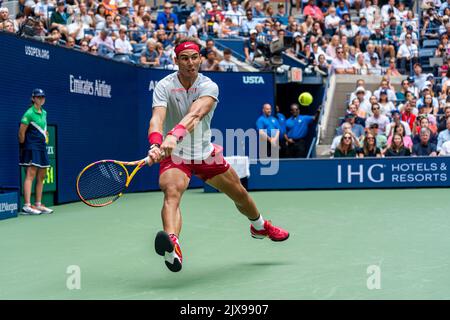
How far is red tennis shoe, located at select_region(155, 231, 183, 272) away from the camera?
16.7 ft

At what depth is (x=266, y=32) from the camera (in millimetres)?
20203

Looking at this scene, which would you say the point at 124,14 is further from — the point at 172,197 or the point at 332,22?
the point at 172,197

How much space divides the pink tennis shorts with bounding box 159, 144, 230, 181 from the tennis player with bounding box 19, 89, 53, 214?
18.8 feet

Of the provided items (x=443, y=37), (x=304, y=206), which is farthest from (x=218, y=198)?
(x=443, y=37)

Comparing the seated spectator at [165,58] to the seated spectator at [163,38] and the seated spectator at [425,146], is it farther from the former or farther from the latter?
the seated spectator at [425,146]

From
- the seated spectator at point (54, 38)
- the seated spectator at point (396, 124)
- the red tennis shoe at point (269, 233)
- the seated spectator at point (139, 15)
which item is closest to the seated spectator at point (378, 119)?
the seated spectator at point (396, 124)

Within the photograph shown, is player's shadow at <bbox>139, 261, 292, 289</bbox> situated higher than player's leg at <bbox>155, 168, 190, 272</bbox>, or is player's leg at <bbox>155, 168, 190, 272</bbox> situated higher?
player's leg at <bbox>155, 168, 190, 272</bbox>

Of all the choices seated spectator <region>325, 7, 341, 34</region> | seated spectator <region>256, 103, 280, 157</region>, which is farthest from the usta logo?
seated spectator <region>325, 7, 341, 34</region>

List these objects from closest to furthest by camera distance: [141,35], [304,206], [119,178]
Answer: [119,178], [304,206], [141,35]

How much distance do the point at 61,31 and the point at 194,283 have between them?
1120 cm

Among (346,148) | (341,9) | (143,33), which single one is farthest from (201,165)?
(341,9)

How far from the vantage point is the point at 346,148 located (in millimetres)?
16125

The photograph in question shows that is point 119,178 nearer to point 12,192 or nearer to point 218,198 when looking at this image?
point 12,192

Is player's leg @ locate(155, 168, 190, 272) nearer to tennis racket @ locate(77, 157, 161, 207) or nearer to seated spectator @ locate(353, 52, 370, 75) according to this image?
tennis racket @ locate(77, 157, 161, 207)
